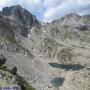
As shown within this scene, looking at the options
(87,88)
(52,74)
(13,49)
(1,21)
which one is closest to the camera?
(87,88)

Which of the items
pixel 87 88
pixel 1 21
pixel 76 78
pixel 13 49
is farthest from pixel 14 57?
pixel 1 21

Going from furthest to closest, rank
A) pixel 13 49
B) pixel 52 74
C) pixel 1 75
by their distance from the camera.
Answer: pixel 52 74, pixel 13 49, pixel 1 75

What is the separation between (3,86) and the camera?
1604 inches

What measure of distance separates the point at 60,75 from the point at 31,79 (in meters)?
62.1

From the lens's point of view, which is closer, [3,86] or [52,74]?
[3,86]

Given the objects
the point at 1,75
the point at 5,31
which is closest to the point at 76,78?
the point at 5,31

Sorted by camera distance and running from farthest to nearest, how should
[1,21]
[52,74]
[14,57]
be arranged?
1. [1,21]
2. [52,74]
3. [14,57]

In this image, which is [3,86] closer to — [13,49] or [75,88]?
[75,88]

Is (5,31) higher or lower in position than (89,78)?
higher

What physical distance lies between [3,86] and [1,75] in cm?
313

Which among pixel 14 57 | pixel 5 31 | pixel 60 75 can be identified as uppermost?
pixel 5 31

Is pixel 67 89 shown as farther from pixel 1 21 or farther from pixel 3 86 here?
pixel 1 21

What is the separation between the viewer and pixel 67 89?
116 meters

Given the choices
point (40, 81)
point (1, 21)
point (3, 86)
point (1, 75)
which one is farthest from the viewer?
point (1, 21)
